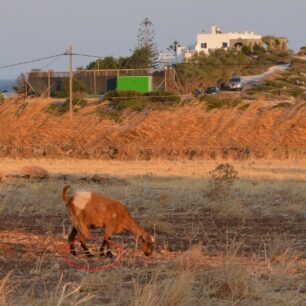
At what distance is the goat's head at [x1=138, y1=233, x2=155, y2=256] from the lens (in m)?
9.00

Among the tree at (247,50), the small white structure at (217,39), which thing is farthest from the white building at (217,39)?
the tree at (247,50)

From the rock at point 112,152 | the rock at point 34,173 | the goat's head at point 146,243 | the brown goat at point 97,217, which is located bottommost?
the rock at point 112,152

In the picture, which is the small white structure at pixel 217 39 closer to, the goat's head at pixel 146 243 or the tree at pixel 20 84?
the tree at pixel 20 84

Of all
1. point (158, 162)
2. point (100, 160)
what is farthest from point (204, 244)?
point (100, 160)

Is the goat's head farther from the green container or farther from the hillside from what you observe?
the green container

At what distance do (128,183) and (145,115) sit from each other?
442 inches

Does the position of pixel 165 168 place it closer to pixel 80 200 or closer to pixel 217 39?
pixel 80 200

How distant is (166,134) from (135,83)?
Answer: 92.0 feet

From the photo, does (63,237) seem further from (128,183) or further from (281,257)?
(128,183)

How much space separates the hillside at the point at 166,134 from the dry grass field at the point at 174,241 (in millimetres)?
5561

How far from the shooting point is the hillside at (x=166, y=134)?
26.0 meters

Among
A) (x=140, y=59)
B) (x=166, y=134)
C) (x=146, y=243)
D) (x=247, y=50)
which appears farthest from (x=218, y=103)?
(x=247, y=50)

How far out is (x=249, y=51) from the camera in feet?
292

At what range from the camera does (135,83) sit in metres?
54.5
